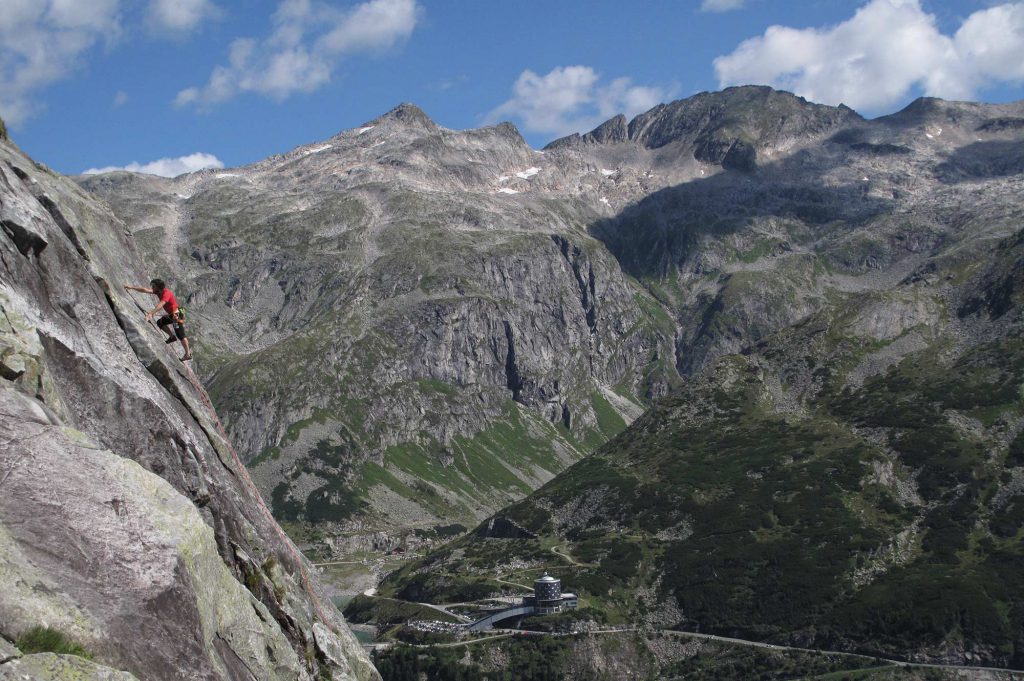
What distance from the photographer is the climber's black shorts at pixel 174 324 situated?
3656 centimetres

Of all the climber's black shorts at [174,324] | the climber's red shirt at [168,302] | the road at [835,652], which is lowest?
the road at [835,652]

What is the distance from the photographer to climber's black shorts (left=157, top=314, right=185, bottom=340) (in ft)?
120

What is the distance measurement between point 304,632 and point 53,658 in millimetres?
17153

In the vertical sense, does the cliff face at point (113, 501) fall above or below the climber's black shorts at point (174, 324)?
below

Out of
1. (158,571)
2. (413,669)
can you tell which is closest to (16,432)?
(158,571)

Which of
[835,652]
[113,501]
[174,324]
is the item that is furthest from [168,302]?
A: [835,652]

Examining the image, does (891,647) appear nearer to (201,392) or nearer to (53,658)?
(201,392)

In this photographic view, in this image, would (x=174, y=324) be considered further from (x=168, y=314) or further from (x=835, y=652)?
(x=835, y=652)

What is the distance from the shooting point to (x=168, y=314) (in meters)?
36.6

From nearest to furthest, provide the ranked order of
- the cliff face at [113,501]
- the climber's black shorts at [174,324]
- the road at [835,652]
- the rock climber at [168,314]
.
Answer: the cliff face at [113,501] → the rock climber at [168,314] → the climber's black shorts at [174,324] → the road at [835,652]

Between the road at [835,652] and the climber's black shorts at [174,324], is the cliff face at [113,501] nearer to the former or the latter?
the climber's black shorts at [174,324]

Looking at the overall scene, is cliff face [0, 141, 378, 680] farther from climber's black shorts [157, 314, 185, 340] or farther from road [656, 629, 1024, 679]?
road [656, 629, 1024, 679]

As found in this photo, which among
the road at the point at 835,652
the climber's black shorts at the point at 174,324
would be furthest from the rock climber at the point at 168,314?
the road at the point at 835,652

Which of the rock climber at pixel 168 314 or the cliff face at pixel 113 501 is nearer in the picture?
the cliff face at pixel 113 501
